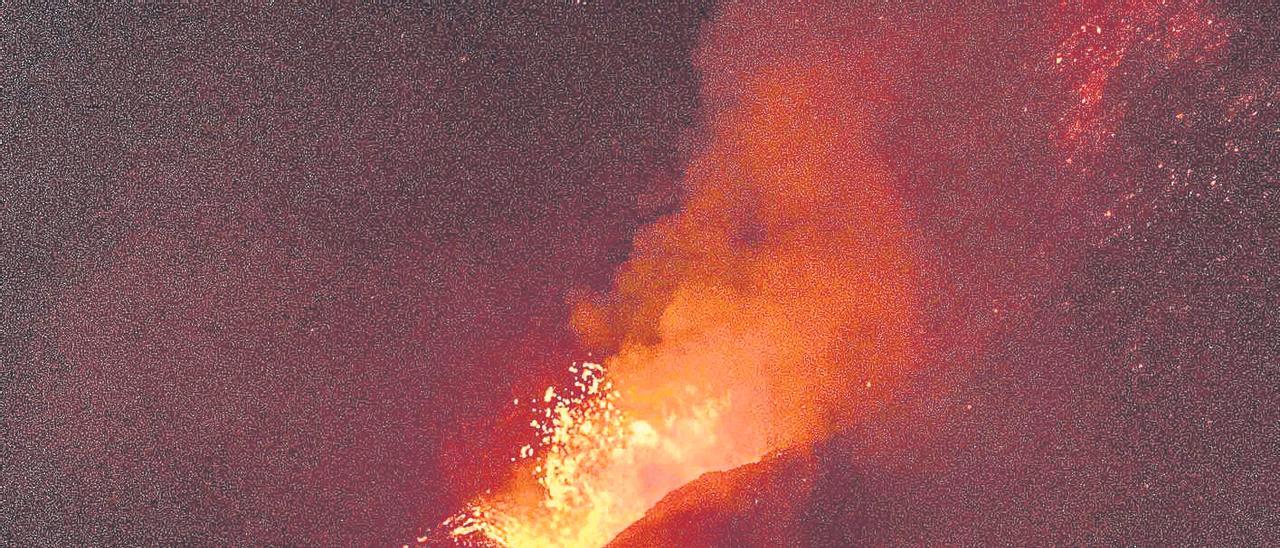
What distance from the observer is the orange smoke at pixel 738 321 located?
0.97 metres

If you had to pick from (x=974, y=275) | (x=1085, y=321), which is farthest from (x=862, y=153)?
(x=1085, y=321)

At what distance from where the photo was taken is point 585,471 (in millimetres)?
1041

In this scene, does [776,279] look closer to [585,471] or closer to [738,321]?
[738,321]

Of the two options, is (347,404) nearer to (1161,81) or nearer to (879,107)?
(879,107)

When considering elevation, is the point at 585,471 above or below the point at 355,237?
below

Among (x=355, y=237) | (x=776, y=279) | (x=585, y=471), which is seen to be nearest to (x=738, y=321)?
(x=776, y=279)

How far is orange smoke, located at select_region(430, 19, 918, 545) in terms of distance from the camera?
97 centimetres

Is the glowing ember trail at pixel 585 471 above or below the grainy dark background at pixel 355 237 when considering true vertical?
below

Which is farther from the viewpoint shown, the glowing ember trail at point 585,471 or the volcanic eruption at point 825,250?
the glowing ember trail at point 585,471

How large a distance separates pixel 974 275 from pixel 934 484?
234 millimetres

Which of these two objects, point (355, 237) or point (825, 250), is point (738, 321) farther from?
point (355, 237)

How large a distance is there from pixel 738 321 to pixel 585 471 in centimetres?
26

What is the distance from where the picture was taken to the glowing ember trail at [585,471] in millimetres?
1025

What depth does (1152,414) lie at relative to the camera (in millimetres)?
883
